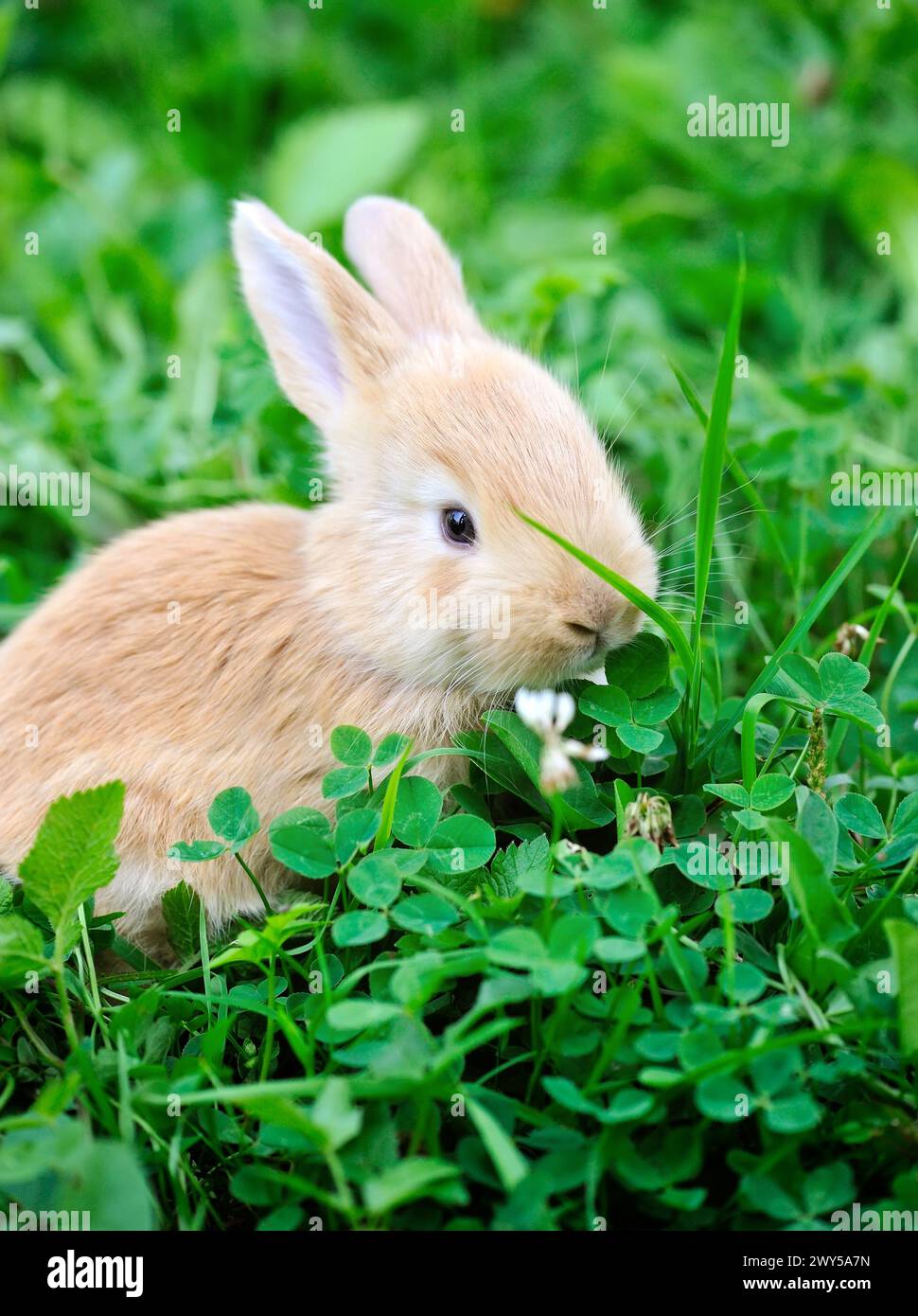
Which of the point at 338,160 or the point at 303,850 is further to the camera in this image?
the point at 338,160

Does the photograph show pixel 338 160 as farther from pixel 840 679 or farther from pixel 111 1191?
pixel 111 1191

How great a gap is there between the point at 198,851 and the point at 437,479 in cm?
105

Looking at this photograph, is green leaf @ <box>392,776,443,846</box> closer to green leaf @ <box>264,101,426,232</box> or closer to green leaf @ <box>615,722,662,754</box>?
green leaf @ <box>615,722,662,754</box>

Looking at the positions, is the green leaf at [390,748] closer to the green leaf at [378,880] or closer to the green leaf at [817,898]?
the green leaf at [378,880]

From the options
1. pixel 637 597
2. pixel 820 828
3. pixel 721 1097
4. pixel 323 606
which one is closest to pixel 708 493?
pixel 637 597

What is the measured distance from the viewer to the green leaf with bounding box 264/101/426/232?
543cm

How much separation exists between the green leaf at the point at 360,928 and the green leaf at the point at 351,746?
45 cm

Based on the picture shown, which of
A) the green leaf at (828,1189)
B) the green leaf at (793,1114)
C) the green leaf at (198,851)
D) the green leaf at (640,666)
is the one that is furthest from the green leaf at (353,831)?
the green leaf at (828,1189)

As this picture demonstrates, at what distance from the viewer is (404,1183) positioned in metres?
1.99

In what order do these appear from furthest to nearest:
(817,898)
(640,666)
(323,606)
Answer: (323,606) < (640,666) < (817,898)

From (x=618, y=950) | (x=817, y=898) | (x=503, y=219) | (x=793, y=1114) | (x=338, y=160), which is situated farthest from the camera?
(x=503, y=219)

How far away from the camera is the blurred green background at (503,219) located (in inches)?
161
